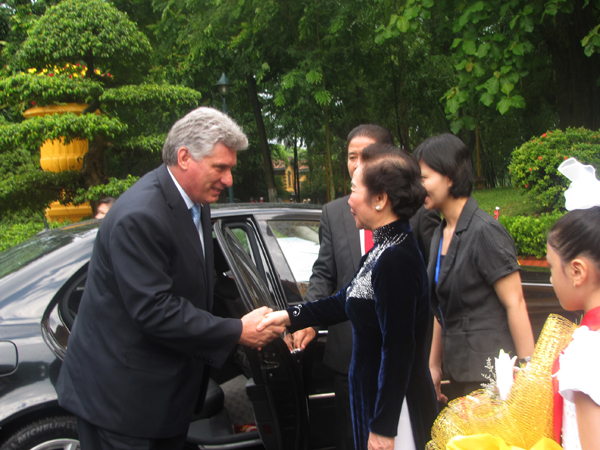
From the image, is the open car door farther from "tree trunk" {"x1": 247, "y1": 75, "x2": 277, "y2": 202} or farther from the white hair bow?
"tree trunk" {"x1": 247, "y1": 75, "x2": 277, "y2": 202}

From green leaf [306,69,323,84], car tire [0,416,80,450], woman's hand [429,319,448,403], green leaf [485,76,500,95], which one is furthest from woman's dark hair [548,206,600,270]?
green leaf [306,69,323,84]

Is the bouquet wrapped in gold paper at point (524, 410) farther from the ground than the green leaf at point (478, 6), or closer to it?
closer to it

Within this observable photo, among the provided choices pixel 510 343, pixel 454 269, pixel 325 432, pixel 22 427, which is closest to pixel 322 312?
pixel 454 269

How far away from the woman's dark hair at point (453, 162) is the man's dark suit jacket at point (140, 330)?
117cm

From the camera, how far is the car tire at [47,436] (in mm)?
2291

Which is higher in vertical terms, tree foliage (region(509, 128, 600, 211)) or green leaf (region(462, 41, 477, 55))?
green leaf (region(462, 41, 477, 55))

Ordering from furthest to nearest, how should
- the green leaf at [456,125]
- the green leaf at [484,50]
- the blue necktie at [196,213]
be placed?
1. the green leaf at [456,125]
2. the green leaf at [484,50]
3. the blue necktie at [196,213]

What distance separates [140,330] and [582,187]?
1.53m

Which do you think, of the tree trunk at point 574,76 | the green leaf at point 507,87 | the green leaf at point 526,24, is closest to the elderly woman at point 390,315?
the green leaf at point 507,87

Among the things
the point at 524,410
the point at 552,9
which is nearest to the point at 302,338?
the point at 524,410

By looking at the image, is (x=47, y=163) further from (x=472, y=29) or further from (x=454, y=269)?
(x=454, y=269)

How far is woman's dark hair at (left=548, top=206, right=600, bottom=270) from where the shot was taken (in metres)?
1.20

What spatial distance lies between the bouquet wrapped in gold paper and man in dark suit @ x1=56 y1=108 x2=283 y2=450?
99 cm

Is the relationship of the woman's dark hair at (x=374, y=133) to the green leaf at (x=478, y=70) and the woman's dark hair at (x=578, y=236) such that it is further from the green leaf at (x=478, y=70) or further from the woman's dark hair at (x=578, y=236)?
the green leaf at (x=478, y=70)
